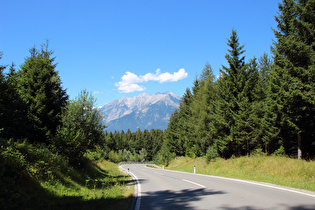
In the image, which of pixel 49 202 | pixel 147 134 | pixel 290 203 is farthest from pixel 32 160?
pixel 147 134

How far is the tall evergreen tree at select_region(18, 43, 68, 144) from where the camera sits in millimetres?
14180

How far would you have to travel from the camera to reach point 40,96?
14398 millimetres

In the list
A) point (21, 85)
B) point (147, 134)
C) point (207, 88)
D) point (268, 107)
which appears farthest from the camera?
point (147, 134)

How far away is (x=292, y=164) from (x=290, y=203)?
28.3 ft

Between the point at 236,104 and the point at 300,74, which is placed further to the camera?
the point at 236,104

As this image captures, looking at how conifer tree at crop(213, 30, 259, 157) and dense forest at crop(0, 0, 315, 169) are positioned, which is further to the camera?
conifer tree at crop(213, 30, 259, 157)

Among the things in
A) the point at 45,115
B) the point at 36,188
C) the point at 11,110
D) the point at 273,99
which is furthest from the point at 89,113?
the point at 273,99

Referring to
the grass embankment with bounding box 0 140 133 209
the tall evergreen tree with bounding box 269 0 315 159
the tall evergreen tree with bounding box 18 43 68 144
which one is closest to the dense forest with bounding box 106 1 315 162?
the tall evergreen tree with bounding box 269 0 315 159

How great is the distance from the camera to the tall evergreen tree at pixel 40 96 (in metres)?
14.2

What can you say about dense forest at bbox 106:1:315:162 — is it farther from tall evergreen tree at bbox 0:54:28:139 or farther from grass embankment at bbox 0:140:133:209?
tall evergreen tree at bbox 0:54:28:139

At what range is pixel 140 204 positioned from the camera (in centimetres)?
678

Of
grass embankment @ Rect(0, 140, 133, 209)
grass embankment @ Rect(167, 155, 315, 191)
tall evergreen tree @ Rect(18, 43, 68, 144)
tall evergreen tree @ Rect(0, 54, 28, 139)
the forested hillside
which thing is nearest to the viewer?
grass embankment @ Rect(0, 140, 133, 209)

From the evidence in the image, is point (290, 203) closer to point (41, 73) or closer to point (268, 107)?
point (268, 107)

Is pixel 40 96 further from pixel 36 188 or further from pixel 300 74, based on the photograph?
pixel 300 74
